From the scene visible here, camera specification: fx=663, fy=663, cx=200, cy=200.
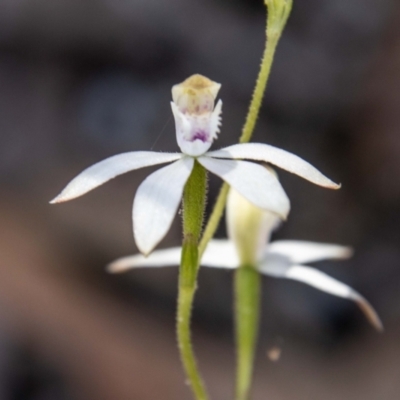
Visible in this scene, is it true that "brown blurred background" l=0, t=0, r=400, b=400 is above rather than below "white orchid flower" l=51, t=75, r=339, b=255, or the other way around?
below

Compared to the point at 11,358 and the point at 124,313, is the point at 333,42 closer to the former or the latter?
the point at 124,313

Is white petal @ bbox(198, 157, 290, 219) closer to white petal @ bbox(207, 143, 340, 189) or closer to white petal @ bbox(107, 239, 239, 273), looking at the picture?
white petal @ bbox(207, 143, 340, 189)

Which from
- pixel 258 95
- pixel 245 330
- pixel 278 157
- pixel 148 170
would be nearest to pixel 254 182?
pixel 278 157

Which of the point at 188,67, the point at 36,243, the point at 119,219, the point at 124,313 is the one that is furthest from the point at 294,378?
the point at 188,67

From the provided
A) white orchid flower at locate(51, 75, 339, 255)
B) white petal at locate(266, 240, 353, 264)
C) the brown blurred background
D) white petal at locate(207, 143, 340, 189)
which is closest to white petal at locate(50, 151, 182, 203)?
white orchid flower at locate(51, 75, 339, 255)

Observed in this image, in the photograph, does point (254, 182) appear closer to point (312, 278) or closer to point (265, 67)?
point (265, 67)

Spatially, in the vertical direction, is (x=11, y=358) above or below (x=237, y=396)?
below

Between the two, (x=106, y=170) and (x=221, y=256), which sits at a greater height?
(x=106, y=170)
